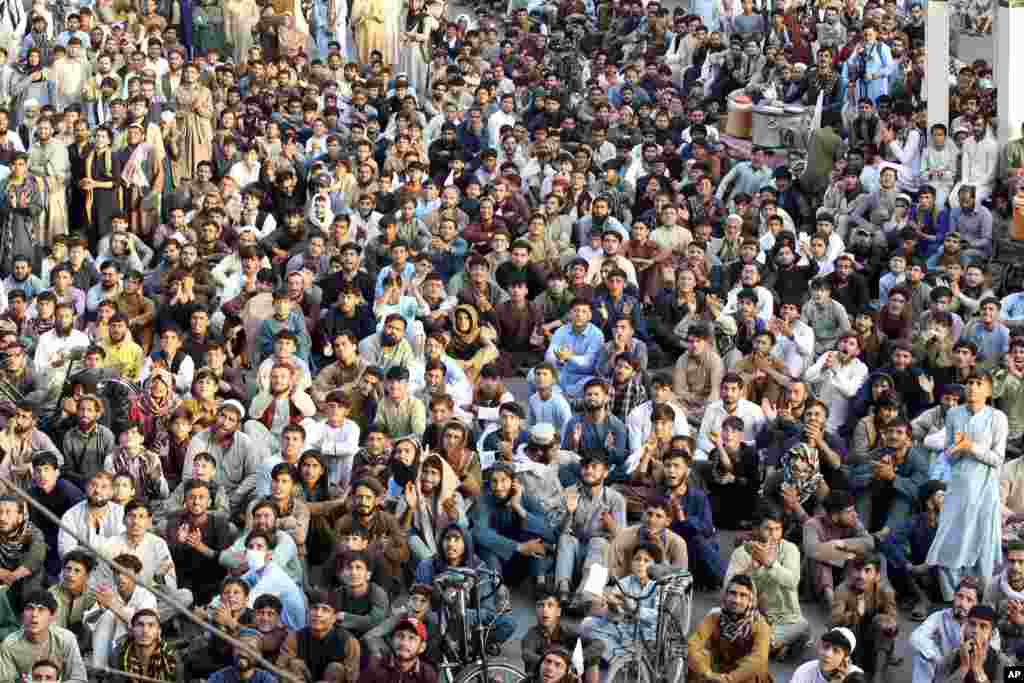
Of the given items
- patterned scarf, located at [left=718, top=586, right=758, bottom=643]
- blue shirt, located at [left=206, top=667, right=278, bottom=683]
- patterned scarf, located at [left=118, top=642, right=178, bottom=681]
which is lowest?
patterned scarf, located at [left=118, top=642, right=178, bottom=681]

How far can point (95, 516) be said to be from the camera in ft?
37.4

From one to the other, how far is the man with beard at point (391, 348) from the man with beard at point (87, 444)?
5.87 ft

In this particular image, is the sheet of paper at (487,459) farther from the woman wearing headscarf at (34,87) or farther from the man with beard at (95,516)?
the woman wearing headscarf at (34,87)

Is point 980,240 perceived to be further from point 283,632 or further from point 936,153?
point 283,632

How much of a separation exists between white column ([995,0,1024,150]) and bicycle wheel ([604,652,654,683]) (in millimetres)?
7527

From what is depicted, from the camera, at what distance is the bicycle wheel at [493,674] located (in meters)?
10.4

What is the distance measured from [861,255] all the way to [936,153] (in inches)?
60.3

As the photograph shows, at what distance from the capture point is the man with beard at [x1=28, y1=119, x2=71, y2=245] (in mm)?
16000

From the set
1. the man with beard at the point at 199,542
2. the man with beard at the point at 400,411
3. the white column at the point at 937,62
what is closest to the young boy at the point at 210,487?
the man with beard at the point at 199,542

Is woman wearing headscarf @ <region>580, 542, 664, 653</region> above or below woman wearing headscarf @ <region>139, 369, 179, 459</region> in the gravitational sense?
below

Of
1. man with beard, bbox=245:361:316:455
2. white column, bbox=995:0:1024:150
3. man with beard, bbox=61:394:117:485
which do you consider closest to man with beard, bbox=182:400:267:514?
man with beard, bbox=245:361:316:455

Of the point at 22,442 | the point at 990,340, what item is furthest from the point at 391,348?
the point at 990,340

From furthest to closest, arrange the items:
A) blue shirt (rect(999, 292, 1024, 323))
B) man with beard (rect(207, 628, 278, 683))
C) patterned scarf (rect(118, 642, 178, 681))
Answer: blue shirt (rect(999, 292, 1024, 323))
patterned scarf (rect(118, 642, 178, 681))
man with beard (rect(207, 628, 278, 683))

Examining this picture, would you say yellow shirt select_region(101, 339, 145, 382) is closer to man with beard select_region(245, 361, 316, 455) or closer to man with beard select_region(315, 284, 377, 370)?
man with beard select_region(245, 361, 316, 455)
